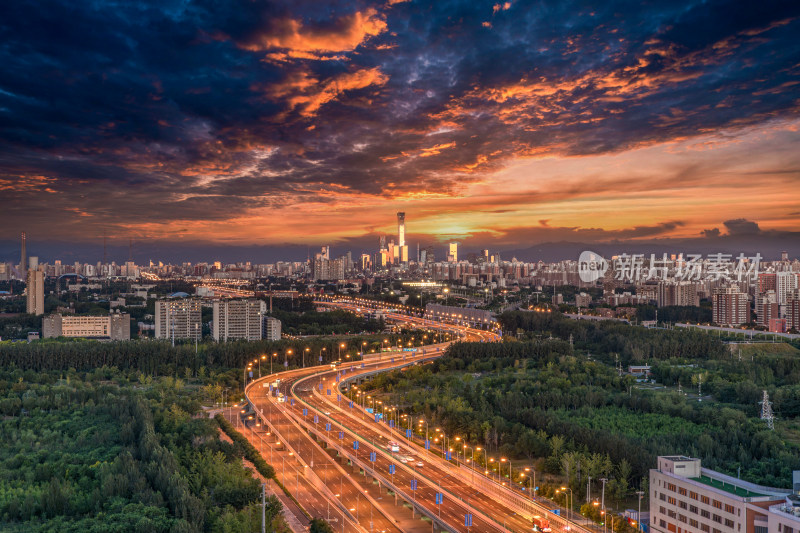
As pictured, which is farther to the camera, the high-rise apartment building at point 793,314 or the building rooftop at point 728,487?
the high-rise apartment building at point 793,314

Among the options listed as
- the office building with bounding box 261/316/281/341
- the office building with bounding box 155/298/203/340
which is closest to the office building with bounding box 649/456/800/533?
the office building with bounding box 261/316/281/341

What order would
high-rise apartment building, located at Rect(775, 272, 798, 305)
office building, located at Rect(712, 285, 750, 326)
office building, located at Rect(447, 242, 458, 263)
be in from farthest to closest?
office building, located at Rect(447, 242, 458, 263)
high-rise apartment building, located at Rect(775, 272, 798, 305)
office building, located at Rect(712, 285, 750, 326)

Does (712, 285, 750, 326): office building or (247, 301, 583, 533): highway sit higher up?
(712, 285, 750, 326): office building

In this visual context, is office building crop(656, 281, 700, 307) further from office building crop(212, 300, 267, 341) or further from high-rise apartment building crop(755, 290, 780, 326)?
office building crop(212, 300, 267, 341)

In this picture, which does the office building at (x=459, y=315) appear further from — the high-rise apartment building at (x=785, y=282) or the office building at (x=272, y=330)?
the high-rise apartment building at (x=785, y=282)

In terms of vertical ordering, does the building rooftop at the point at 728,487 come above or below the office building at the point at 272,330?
above

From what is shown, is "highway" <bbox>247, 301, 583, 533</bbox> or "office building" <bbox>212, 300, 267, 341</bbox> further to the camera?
"office building" <bbox>212, 300, 267, 341</bbox>

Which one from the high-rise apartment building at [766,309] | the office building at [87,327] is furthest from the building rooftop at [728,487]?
the office building at [87,327]

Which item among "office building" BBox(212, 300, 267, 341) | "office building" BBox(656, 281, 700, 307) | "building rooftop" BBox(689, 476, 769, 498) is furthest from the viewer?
"office building" BBox(656, 281, 700, 307)
